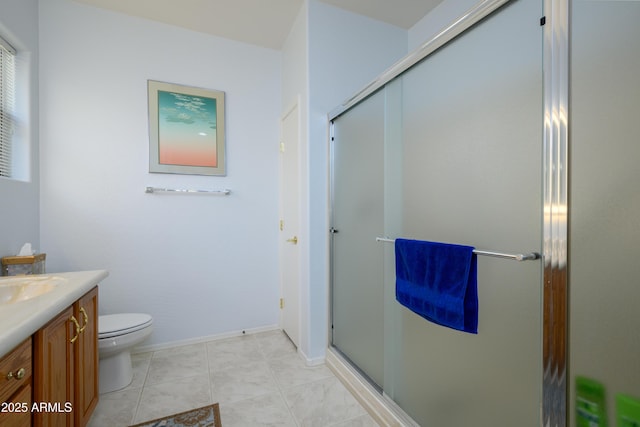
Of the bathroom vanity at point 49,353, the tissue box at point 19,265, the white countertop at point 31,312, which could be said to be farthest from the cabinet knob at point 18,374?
the tissue box at point 19,265

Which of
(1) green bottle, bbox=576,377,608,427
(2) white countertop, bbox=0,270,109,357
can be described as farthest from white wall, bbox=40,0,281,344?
(1) green bottle, bbox=576,377,608,427

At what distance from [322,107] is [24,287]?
1.96 m

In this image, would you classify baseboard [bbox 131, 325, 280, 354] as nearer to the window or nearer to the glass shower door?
the glass shower door

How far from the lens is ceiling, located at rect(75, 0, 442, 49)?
84.2 inches

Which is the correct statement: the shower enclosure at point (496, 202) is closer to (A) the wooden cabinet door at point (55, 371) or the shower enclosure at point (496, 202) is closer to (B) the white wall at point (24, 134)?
(A) the wooden cabinet door at point (55, 371)

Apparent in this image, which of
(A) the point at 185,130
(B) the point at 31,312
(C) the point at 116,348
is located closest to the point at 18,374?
(B) the point at 31,312

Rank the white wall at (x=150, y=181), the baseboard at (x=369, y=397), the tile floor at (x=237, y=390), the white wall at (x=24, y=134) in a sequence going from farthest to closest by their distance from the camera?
1. the white wall at (x=150, y=181)
2. the white wall at (x=24, y=134)
3. the tile floor at (x=237, y=390)
4. the baseboard at (x=369, y=397)

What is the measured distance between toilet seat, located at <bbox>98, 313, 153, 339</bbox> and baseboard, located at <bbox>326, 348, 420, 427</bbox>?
133 cm

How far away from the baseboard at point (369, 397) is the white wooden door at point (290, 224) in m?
0.43

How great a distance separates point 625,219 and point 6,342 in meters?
1.57

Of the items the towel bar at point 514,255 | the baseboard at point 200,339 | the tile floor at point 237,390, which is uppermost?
the towel bar at point 514,255

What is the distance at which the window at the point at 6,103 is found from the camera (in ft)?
5.90

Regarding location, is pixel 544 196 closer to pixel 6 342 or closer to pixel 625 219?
pixel 625 219

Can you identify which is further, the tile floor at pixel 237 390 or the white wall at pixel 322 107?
the white wall at pixel 322 107
